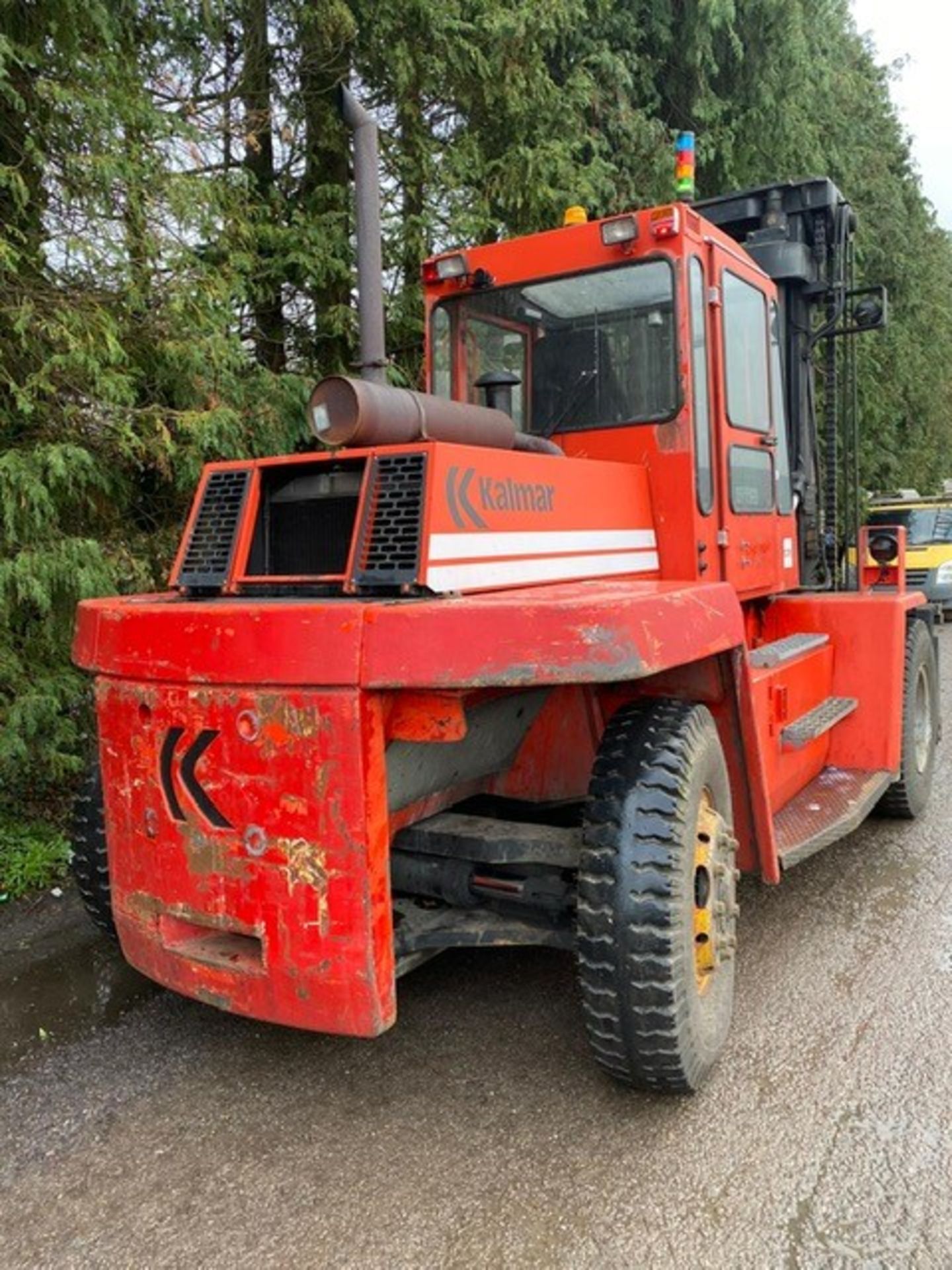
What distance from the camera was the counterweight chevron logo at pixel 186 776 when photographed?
8.57 ft

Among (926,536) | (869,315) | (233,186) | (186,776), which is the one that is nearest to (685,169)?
(869,315)

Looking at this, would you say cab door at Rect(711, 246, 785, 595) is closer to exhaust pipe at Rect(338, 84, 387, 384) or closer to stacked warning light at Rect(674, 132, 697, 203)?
stacked warning light at Rect(674, 132, 697, 203)

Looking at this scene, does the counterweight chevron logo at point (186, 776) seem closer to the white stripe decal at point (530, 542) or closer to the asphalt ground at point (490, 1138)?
the white stripe decal at point (530, 542)

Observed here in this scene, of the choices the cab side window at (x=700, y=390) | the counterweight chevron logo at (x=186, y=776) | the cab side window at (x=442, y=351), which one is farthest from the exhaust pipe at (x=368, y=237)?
the counterweight chevron logo at (x=186, y=776)

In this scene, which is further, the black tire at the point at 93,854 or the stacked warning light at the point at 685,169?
the stacked warning light at the point at 685,169

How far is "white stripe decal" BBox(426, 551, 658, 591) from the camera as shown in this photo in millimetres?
2711

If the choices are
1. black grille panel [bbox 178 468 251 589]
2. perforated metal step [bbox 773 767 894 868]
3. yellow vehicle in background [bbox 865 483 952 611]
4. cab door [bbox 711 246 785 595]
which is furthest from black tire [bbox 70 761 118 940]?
yellow vehicle in background [bbox 865 483 952 611]

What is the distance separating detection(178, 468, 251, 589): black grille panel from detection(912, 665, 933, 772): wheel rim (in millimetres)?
3908

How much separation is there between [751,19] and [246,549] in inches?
333

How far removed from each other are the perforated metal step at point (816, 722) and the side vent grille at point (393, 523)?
84.8 inches

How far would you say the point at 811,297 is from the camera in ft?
18.1

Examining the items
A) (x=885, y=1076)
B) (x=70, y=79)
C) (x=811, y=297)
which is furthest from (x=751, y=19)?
(x=885, y=1076)

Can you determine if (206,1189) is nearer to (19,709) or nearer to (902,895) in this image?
(19,709)

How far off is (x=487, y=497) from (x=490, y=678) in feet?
2.54
